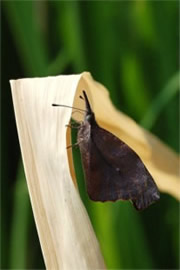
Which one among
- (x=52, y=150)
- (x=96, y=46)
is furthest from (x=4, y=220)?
(x=52, y=150)

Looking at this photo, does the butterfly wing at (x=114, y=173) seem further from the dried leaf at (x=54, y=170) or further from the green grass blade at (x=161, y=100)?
the green grass blade at (x=161, y=100)

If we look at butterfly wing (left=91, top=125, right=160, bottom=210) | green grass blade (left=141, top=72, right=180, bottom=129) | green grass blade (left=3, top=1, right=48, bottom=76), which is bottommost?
butterfly wing (left=91, top=125, right=160, bottom=210)

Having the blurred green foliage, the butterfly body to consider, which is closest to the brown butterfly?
the butterfly body

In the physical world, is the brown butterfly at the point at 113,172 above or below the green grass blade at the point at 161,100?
below

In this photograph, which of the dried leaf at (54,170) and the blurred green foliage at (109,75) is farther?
the blurred green foliage at (109,75)

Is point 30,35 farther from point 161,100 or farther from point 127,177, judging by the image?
point 127,177

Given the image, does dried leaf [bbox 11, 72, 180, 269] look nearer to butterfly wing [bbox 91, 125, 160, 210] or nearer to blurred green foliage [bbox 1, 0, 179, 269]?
butterfly wing [bbox 91, 125, 160, 210]

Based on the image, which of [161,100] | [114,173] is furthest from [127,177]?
[161,100]

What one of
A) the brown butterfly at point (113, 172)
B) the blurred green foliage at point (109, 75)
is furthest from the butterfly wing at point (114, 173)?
the blurred green foliage at point (109, 75)
